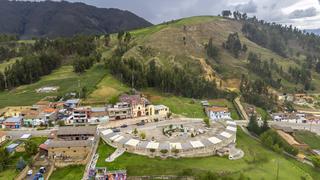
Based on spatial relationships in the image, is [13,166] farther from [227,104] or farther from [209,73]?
[209,73]

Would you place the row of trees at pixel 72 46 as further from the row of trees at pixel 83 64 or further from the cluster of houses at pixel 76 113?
the cluster of houses at pixel 76 113

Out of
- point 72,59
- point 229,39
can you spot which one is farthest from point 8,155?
point 229,39

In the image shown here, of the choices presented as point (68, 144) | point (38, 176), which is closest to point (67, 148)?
point (68, 144)

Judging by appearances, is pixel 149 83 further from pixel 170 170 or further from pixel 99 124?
pixel 170 170

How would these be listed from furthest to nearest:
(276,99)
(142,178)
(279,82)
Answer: (279,82) → (276,99) → (142,178)

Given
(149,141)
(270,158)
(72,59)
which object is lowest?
(270,158)

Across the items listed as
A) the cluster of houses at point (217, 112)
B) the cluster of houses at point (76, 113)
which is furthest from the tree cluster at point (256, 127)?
the cluster of houses at point (76, 113)
